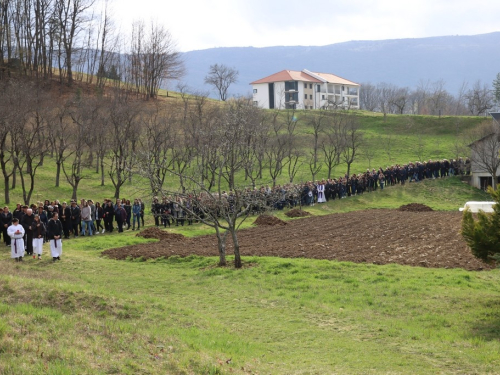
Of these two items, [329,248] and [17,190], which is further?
[17,190]

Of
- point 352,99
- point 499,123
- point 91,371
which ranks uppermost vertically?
point 352,99

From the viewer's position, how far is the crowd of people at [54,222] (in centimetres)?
2047

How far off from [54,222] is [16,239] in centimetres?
142

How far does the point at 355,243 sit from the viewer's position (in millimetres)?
22812

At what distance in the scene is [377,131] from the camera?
73.8m

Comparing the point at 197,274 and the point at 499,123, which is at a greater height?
the point at 499,123

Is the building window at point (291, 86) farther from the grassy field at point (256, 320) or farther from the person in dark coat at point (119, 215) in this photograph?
the grassy field at point (256, 320)

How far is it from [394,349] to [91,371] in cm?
554

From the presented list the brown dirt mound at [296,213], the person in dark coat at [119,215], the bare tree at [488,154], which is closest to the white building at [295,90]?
the bare tree at [488,154]

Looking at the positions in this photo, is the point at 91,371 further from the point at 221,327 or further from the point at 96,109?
the point at 96,109

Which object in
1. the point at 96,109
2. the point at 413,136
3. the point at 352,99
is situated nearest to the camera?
the point at 96,109

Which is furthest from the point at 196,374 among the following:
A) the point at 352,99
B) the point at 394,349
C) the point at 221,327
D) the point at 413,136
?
the point at 352,99

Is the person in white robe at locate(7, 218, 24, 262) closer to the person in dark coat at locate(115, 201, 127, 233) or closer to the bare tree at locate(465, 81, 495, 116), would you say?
the person in dark coat at locate(115, 201, 127, 233)

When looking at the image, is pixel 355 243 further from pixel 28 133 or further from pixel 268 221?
pixel 28 133
